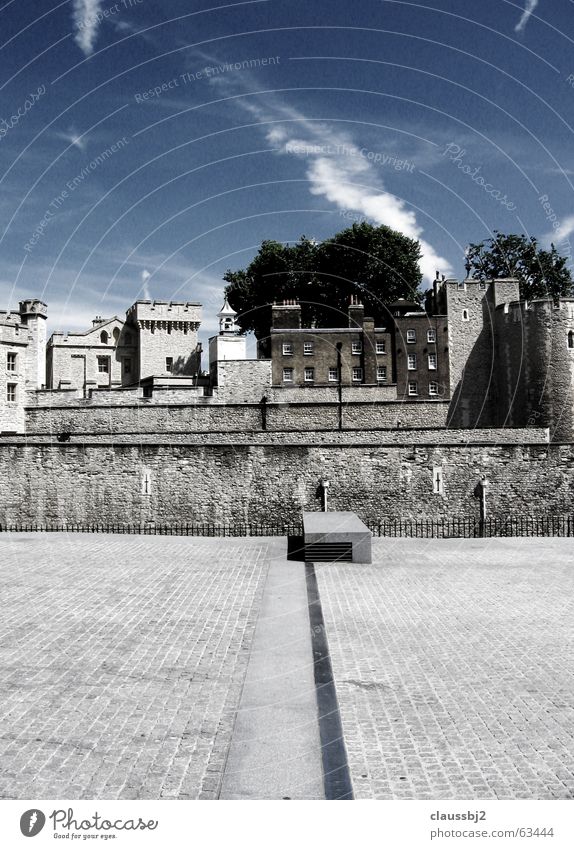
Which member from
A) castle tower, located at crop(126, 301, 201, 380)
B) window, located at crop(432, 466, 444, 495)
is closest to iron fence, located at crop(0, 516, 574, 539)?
window, located at crop(432, 466, 444, 495)

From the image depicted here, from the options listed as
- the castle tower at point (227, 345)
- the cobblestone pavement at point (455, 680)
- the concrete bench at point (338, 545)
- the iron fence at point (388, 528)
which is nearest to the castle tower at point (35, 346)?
the castle tower at point (227, 345)

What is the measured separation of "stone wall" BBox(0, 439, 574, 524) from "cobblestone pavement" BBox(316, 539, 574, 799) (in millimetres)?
Answer: 10472

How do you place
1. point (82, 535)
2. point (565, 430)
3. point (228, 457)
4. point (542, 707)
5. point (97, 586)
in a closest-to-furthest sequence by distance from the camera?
point (542, 707)
point (97, 586)
point (82, 535)
point (228, 457)
point (565, 430)

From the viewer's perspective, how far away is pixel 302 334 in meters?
49.8

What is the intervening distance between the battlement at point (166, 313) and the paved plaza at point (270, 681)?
41769 millimetres

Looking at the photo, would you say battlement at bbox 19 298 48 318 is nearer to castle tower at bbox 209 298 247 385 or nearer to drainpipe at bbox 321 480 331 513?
castle tower at bbox 209 298 247 385

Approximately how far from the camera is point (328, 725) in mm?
8039

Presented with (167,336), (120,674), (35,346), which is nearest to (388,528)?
(120,674)

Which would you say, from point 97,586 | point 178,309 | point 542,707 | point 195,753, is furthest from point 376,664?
point 178,309

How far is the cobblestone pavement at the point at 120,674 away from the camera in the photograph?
6.86 metres

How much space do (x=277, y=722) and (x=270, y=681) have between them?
4.92 feet

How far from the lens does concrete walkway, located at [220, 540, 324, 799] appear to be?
6613mm

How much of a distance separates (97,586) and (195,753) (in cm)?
941

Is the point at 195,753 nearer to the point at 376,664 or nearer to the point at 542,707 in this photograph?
the point at 376,664
